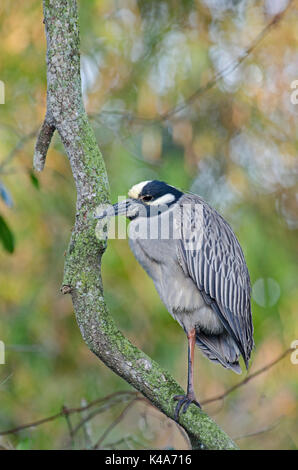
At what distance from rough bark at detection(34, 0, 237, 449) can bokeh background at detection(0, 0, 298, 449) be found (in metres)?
1.82

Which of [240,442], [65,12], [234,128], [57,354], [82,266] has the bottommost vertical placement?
[240,442]

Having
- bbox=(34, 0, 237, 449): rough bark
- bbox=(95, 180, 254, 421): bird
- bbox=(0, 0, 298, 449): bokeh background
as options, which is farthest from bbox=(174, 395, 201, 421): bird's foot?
bbox=(0, 0, 298, 449): bokeh background

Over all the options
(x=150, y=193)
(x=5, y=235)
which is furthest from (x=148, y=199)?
(x=5, y=235)

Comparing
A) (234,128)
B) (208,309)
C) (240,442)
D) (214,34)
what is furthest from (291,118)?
(240,442)

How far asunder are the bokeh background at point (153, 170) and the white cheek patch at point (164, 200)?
4.58 feet

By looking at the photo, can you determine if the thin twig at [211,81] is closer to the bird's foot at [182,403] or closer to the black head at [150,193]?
the black head at [150,193]

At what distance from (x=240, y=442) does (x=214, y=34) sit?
2.90 meters

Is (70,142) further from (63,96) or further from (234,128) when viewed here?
(234,128)

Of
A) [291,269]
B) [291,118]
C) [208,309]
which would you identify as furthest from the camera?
[291,118]

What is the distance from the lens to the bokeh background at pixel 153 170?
12.5 feet

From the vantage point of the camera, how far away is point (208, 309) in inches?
90.7

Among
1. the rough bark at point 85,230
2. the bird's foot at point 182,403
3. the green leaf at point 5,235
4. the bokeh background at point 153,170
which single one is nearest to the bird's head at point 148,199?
the rough bark at point 85,230

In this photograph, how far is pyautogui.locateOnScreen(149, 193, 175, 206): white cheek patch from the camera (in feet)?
7.24

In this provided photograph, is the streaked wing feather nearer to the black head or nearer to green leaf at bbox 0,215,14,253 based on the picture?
the black head
